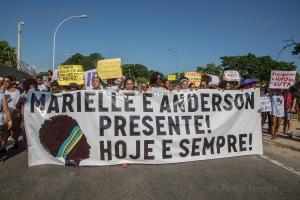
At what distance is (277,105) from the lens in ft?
35.7

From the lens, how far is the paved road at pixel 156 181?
4809mm

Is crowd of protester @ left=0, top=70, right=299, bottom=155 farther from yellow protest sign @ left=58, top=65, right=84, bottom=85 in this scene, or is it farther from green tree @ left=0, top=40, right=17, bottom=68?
green tree @ left=0, top=40, right=17, bottom=68

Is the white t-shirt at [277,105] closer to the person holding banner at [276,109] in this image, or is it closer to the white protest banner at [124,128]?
the person holding banner at [276,109]

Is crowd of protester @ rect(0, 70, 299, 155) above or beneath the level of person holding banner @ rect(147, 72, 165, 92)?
beneath

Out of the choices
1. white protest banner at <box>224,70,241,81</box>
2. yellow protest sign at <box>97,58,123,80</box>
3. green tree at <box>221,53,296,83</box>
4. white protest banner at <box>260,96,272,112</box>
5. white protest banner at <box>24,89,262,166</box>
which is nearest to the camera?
white protest banner at <box>24,89,262,166</box>

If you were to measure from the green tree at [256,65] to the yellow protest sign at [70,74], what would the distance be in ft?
288

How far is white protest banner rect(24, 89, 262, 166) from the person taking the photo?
6453 mm

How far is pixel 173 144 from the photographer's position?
6.77 m

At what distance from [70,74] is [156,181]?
698 cm

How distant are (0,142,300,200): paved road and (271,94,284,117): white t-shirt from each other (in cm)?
410

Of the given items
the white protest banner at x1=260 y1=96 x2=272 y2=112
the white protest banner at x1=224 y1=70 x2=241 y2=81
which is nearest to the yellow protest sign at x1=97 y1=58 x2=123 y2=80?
the white protest banner at x1=260 y1=96 x2=272 y2=112

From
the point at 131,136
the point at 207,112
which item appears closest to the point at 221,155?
the point at 207,112

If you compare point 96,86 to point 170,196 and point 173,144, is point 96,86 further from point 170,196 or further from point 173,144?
point 170,196

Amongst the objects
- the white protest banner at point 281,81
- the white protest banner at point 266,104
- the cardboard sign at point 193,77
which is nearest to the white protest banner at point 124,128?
the white protest banner at point 266,104
